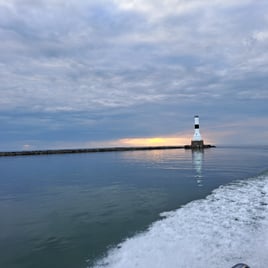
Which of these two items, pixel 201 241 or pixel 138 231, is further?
pixel 138 231

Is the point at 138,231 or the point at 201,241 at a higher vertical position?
the point at 201,241

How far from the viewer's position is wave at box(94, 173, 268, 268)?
268 inches

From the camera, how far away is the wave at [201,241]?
6.81 m

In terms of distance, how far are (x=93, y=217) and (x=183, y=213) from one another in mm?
3740

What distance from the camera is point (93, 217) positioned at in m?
12.0

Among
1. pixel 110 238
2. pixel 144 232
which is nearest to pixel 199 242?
pixel 144 232

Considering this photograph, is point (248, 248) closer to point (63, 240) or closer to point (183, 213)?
point (183, 213)

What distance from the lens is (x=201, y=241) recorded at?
801 centimetres

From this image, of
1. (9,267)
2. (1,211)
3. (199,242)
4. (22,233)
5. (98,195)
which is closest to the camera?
(9,267)

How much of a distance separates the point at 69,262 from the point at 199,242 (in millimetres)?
3557

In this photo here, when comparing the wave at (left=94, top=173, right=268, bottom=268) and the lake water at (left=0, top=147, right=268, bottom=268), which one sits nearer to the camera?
the wave at (left=94, top=173, right=268, bottom=268)

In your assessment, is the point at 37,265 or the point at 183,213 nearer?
the point at 37,265

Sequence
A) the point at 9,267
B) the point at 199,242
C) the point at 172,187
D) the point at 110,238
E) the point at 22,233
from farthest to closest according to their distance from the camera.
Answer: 1. the point at 172,187
2. the point at 22,233
3. the point at 110,238
4. the point at 199,242
5. the point at 9,267

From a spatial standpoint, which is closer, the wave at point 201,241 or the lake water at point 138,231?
the wave at point 201,241
